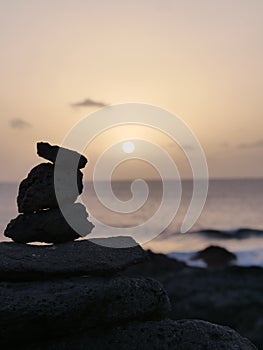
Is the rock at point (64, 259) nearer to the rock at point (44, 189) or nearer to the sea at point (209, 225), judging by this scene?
the rock at point (44, 189)

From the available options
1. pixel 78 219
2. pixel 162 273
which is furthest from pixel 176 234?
pixel 78 219

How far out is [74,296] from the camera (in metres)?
10.4

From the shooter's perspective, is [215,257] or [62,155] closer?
[62,155]

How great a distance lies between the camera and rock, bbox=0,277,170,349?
1004cm

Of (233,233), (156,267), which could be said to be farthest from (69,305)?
(233,233)

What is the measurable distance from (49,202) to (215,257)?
125 ft

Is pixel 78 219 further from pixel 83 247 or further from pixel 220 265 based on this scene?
pixel 220 265

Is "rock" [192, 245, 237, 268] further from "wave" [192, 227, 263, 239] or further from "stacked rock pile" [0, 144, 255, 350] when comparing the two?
"stacked rock pile" [0, 144, 255, 350]

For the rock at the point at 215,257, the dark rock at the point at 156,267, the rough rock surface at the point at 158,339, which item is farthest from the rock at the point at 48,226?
the rock at the point at 215,257

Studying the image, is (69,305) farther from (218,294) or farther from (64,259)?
(218,294)

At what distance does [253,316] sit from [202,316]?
8.59 feet

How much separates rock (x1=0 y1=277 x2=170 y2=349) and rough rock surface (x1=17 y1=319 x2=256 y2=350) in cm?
18

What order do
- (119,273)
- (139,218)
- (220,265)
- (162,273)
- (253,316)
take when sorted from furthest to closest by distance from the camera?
(139,218), (220,265), (162,273), (253,316), (119,273)

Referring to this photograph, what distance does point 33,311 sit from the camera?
1004 centimetres
